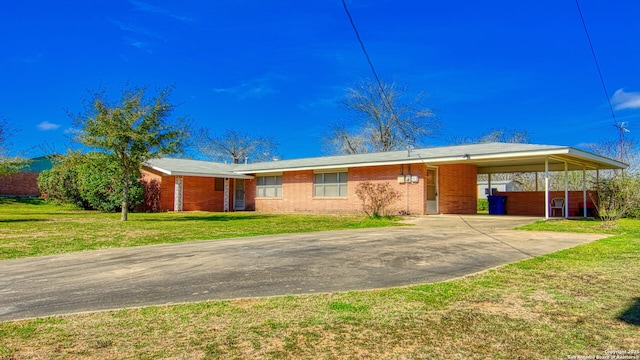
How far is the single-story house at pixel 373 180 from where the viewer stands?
18.1m

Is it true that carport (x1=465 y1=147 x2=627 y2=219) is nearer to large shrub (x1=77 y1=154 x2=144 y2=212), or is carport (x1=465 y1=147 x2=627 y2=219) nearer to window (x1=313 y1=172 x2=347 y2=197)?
window (x1=313 y1=172 x2=347 y2=197)

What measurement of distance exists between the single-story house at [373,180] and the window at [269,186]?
6cm

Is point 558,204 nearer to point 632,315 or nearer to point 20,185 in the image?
point 632,315

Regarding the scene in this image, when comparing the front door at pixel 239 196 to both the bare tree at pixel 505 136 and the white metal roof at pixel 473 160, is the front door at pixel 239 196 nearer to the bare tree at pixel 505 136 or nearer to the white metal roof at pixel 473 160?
the white metal roof at pixel 473 160

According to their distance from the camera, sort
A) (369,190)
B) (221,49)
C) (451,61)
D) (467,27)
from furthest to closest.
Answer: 1. (221,49)
2. (451,61)
3. (369,190)
4. (467,27)

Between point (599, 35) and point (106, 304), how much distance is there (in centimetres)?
1420

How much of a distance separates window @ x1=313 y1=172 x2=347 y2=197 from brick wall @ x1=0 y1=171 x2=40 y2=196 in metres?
25.1

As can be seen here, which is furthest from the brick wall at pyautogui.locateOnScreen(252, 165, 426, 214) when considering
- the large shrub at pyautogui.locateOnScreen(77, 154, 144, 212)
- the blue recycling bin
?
the large shrub at pyautogui.locateOnScreen(77, 154, 144, 212)

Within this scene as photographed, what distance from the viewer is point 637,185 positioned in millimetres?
15906

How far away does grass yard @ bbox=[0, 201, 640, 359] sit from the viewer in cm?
313

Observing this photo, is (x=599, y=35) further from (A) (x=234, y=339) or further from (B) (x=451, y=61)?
(A) (x=234, y=339)

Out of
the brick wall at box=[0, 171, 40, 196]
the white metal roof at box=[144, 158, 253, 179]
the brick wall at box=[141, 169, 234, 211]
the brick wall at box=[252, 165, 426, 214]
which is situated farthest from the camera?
the brick wall at box=[0, 171, 40, 196]

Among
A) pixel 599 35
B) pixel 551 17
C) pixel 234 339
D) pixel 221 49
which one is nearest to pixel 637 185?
pixel 599 35

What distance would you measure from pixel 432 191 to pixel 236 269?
14.7 m
